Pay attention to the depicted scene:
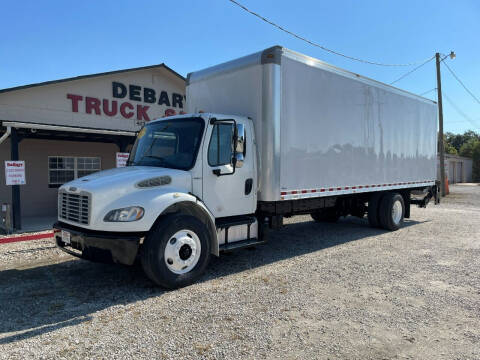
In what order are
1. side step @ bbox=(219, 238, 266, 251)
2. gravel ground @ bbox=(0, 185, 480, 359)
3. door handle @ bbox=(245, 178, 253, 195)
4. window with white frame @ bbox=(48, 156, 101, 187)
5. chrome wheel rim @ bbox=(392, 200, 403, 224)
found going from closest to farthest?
gravel ground @ bbox=(0, 185, 480, 359) → side step @ bbox=(219, 238, 266, 251) → door handle @ bbox=(245, 178, 253, 195) → chrome wheel rim @ bbox=(392, 200, 403, 224) → window with white frame @ bbox=(48, 156, 101, 187)

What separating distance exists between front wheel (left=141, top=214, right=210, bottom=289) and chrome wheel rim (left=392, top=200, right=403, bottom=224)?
627 centimetres

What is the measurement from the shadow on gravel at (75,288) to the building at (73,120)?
5278 mm

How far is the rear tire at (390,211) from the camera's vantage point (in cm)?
940

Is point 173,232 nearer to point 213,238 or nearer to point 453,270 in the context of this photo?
point 213,238

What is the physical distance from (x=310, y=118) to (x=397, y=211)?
4685 millimetres

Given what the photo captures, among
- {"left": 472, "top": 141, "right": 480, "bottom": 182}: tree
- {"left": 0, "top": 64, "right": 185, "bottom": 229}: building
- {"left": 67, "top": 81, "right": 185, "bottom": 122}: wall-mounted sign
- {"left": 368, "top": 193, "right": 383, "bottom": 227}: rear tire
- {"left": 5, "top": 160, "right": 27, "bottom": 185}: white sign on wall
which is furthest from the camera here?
{"left": 472, "top": 141, "right": 480, "bottom": 182}: tree

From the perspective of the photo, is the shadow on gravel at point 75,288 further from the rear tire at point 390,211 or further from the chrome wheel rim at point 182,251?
the rear tire at point 390,211

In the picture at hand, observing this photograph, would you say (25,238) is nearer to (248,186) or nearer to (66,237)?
(66,237)

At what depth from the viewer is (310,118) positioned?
6785 millimetres

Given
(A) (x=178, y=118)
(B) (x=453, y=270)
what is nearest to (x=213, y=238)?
(A) (x=178, y=118)

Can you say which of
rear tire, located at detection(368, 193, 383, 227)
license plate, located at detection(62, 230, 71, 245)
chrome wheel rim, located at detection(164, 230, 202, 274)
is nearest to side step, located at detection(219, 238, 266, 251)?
chrome wheel rim, located at detection(164, 230, 202, 274)

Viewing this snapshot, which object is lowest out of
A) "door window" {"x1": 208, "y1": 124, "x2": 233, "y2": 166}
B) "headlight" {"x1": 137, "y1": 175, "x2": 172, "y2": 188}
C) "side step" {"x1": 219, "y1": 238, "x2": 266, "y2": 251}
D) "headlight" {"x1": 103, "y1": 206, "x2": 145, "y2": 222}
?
"side step" {"x1": 219, "y1": 238, "x2": 266, "y2": 251}

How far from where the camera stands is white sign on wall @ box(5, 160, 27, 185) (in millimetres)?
9102

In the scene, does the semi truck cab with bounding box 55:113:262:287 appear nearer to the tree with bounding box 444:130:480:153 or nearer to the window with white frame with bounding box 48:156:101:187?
the window with white frame with bounding box 48:156:101:187
